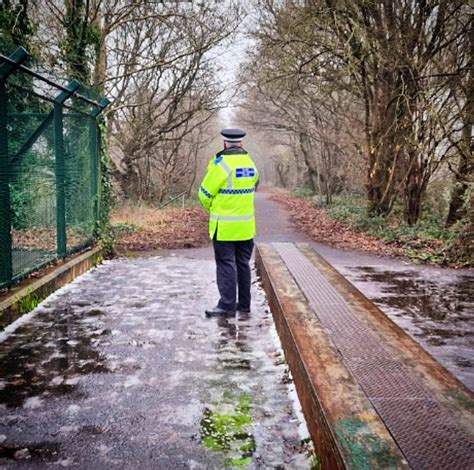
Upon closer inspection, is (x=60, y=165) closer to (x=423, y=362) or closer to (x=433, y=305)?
(x=433, y=305)

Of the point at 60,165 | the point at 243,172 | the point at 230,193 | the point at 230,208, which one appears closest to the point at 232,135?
the point at 243,172

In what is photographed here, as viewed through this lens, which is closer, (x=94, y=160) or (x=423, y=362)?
(x=423, y=362)

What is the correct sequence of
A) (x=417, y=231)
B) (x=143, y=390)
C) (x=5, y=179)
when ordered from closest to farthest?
(x=143, y=390), (x=5, y=179), (x=417, y=231)

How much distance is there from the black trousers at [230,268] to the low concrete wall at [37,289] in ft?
6.60

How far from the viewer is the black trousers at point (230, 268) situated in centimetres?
564

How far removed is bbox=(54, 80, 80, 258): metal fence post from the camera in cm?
713

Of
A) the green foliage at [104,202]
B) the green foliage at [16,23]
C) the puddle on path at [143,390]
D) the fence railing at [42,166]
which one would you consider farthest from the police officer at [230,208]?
the green foliage at [16,23]

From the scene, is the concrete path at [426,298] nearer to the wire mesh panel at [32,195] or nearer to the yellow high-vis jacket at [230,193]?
the yellow high-vis jacket at [230,193]

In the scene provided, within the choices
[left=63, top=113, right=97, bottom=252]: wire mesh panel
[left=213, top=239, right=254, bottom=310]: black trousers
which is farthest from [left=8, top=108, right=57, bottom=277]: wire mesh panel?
[left=213, top=239, right=254, bottom=310]: black trousers

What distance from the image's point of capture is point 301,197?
34.3 meters

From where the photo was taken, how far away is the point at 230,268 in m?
5.65

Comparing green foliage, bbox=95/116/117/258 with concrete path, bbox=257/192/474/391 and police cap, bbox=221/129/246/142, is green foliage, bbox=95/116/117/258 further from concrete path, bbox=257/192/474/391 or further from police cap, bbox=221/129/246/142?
police cap, bbox=221/129/246/142

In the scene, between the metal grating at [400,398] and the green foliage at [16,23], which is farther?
the green foliage at [16,23]

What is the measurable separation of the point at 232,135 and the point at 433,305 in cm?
327
